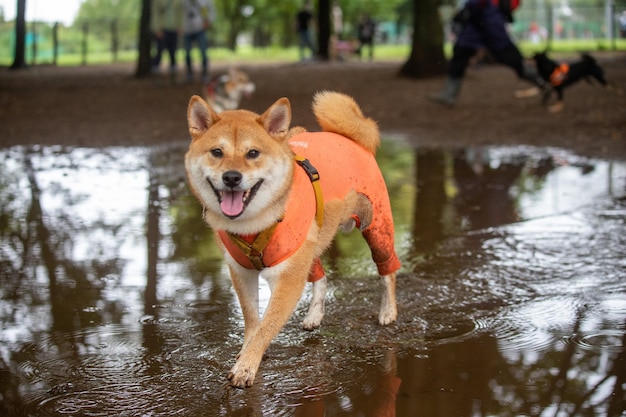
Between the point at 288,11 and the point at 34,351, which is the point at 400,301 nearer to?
the point at 34,351

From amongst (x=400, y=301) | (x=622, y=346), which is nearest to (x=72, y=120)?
(x=400, y=301)

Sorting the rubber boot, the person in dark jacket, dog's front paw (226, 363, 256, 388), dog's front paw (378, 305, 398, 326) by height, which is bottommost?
dog's front paw (226, 363, 256, 388)

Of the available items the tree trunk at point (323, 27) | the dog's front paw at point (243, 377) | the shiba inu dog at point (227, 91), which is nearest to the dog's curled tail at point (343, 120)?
the dog's front paw at point (243, 377)

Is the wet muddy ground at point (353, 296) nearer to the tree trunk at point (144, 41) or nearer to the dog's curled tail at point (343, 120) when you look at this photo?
the dog's curled tail at point (343, 120)

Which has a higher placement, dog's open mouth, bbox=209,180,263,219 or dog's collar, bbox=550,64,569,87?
dog's collar, bbox=550,64,569,87

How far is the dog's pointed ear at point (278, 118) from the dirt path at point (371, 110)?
722 cm

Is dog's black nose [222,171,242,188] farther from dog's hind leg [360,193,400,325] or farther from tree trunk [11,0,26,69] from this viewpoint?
tree trunk [11,0,26,69]

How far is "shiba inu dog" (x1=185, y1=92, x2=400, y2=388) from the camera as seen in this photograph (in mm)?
4121

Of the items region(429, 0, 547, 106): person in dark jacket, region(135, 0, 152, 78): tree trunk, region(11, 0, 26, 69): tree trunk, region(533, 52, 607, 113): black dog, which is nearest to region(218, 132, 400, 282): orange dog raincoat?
region(429, 0, 547, 106): person in dark jacket

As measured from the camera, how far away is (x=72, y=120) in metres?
14.9

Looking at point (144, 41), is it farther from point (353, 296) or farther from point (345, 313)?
point (345, 313)

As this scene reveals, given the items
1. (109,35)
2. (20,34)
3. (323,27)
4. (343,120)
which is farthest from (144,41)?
(109,35)

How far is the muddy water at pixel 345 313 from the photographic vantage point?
13.3 ft

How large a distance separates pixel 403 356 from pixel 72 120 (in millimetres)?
11436
